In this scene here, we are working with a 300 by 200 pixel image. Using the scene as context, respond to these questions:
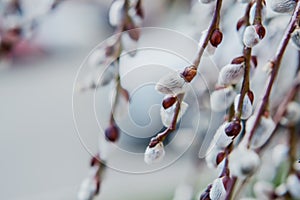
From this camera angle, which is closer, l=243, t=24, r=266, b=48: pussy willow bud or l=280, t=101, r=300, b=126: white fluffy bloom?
l=243, t=24, r=266, b=48: pussy willow bud

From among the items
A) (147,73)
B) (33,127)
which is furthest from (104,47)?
(33,127)

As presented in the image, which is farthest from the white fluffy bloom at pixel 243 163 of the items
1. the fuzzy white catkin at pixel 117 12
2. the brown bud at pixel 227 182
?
the fuzzy white catkin at pixel 117 12

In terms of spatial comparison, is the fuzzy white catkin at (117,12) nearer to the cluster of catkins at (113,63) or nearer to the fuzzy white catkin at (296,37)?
the cluster of catkins at (113,63)

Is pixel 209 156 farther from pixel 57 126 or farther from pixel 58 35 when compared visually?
pixel 57 126

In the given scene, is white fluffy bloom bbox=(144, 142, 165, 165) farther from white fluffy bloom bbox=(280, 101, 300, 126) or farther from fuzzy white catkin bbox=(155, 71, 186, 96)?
white fluffy bloom bbox=(280, 101, 300, 126)

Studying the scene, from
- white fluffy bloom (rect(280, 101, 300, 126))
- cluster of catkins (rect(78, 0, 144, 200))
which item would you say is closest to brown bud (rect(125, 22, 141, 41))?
cluster of catkins (rect(78, 0, 144, 200))

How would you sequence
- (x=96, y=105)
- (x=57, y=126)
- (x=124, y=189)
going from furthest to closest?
1. (x=57, y=126)
2. (x=124, y=189)
3. (x=96, y=105)

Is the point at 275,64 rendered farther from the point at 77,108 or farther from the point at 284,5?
the point at 77,108
